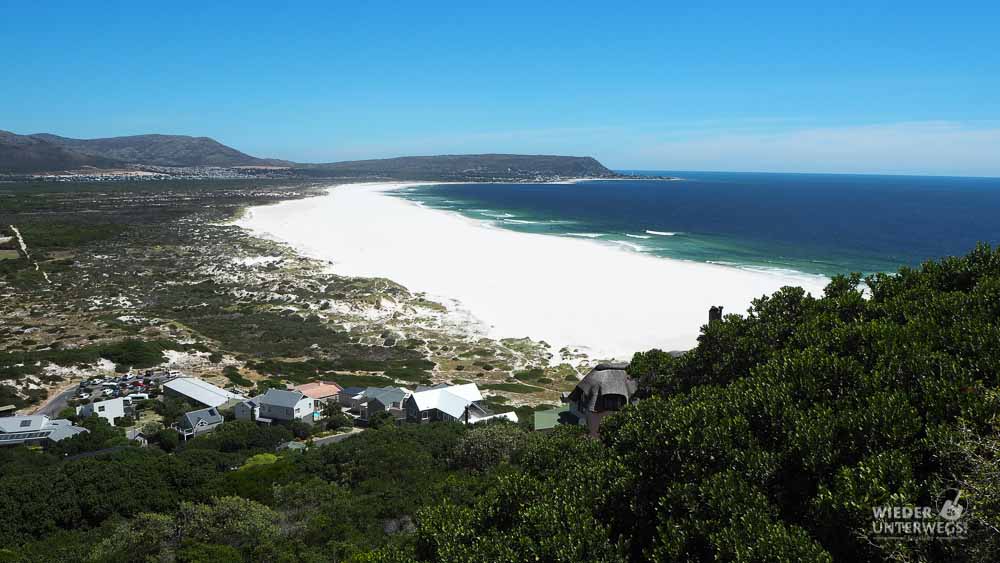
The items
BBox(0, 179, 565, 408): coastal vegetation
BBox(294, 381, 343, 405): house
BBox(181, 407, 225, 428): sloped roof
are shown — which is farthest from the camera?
BBox(0, 179, 565, 408): coastal vegetation

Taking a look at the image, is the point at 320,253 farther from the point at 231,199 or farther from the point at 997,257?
the point at 231,199

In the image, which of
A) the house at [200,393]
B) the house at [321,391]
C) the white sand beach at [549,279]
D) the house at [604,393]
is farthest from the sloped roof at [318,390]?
the house at [604,393]

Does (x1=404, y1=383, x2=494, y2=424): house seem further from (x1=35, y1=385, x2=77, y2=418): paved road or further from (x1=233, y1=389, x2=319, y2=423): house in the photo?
(x1=35, y1=385, x2=77, y2=418): paved road

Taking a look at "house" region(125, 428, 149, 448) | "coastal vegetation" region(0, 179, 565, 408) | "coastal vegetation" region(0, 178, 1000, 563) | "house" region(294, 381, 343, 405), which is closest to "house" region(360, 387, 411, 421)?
"house" region(294, 381, 343, 405)

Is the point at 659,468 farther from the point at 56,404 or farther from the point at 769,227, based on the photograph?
the point at 769,227

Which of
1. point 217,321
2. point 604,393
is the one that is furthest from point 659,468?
point 217,321

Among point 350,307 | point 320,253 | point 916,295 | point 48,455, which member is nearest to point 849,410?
point 916,295
